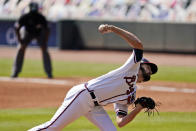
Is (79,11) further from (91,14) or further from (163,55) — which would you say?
(163,55)

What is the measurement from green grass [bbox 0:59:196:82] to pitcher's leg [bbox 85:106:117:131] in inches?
363

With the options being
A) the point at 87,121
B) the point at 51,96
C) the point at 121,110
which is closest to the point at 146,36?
the point at 51,96

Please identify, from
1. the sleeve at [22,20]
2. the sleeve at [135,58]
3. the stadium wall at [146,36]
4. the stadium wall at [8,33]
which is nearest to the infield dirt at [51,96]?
the sleeve at [22,20]

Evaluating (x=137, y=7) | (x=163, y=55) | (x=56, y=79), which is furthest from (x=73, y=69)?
(x=137, y=7)

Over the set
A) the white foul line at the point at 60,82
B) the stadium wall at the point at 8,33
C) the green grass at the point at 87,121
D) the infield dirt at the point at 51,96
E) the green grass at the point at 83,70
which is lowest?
the stadium wall at the point at 8,33

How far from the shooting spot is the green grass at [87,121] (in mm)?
8852

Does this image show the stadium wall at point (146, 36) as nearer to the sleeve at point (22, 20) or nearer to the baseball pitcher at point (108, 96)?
the sleeve at point (22, 20)

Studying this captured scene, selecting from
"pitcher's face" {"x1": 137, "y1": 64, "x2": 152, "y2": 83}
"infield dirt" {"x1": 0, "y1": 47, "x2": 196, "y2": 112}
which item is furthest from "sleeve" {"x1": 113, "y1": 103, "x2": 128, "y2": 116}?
"infield dirt" {"x1": 0, "y1": 47, "x2": 196, "y2": 112}

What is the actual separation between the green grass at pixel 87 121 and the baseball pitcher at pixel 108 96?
272cm

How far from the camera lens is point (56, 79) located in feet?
48.9

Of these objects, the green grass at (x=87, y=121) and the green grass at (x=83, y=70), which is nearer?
the green grass at (x=87, y=121)

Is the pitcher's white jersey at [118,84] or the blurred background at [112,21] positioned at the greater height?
the pitcher's white jersey at [118,84]

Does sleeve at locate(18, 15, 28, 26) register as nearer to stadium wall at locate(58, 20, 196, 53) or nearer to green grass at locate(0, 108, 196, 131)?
green grass at locate(0, 108, 196, 131)

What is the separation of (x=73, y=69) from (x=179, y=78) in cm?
369
